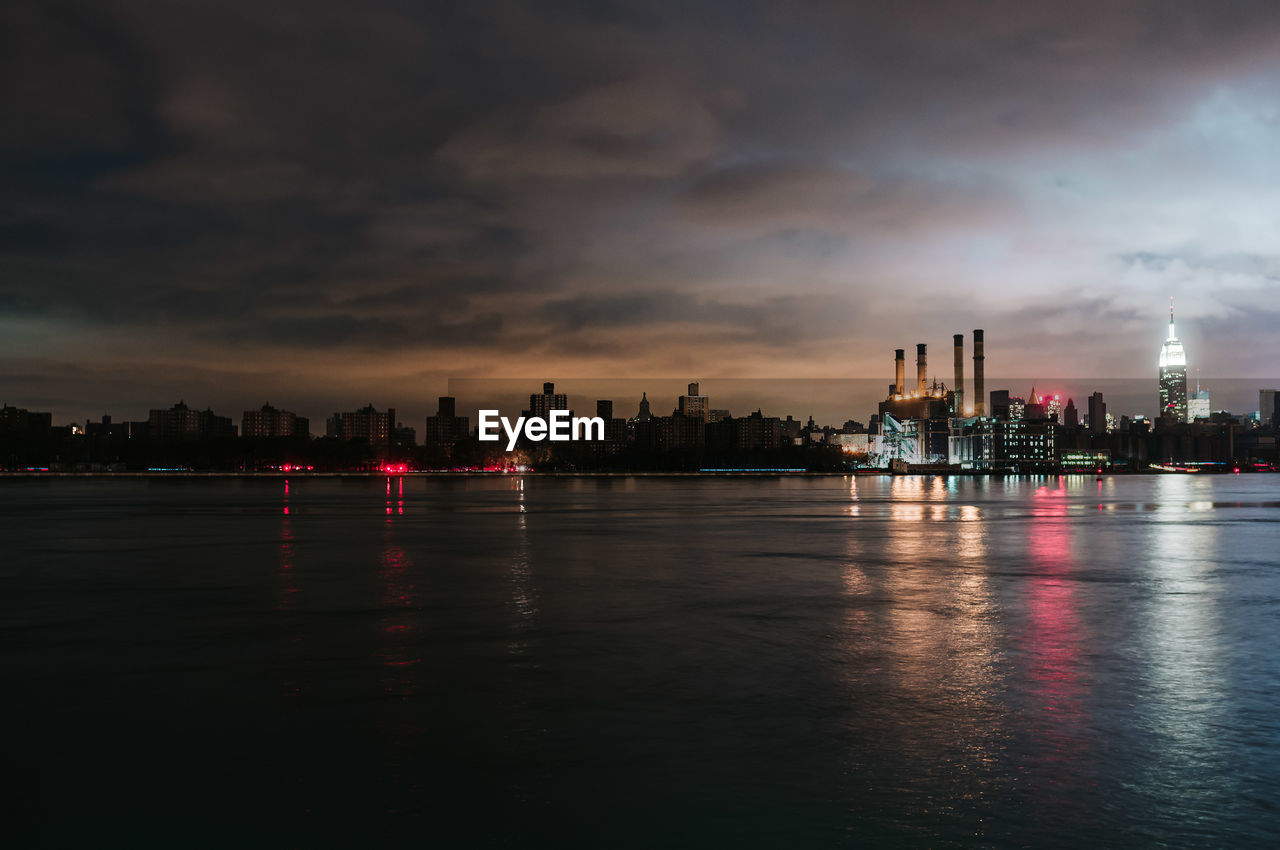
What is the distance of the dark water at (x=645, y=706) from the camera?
8281 millimetres

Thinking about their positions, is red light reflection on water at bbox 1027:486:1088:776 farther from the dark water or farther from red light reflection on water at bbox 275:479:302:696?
red light reflection on water at bbox 275:479:302:696

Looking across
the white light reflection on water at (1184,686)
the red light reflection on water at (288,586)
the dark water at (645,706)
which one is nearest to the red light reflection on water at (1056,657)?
the dark water at (645,706)

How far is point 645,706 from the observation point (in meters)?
12.2

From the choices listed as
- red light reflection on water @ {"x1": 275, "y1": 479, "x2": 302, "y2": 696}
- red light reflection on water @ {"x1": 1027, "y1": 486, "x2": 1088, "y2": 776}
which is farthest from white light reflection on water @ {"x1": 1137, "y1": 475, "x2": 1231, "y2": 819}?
red light reflection on water @ {"x1": 275, "y1": 479, "x2": 302, "y2": 696}

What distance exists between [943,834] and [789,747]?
263cm

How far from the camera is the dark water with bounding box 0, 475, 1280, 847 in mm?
8281

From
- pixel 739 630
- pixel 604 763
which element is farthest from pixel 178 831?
pixel 739 630

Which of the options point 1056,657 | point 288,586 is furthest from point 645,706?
point 288,586

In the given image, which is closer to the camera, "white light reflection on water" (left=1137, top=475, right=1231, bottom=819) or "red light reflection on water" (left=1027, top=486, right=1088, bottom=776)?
"white light reflection on water" (left=1137, top=475, right=1231, bottom=819)

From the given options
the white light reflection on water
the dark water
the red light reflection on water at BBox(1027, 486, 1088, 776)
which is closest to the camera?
the dark water

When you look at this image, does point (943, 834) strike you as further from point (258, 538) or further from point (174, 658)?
point (258, 538)

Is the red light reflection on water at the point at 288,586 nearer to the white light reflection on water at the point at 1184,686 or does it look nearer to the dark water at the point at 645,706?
the dark water at the point at 645,706

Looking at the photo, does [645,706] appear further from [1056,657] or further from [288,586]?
[288,586]

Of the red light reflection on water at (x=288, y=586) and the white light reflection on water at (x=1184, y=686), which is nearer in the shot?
the white light reflection on water at (x=1184, y=686)
